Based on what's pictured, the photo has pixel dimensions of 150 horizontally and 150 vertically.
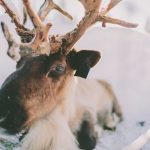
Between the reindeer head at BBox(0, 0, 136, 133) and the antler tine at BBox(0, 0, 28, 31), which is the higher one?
the antler tine at BBox(0, 0, 28, 31)

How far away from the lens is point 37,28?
5.32ft

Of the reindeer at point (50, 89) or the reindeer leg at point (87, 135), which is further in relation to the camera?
the reindeer leg at point (87, 135)

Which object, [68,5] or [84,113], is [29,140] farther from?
[68,5]

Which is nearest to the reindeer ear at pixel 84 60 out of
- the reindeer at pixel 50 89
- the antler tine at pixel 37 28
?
the reindeer at pixel 50 89

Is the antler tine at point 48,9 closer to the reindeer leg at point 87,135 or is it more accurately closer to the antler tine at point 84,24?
the antler tine at point 84,24

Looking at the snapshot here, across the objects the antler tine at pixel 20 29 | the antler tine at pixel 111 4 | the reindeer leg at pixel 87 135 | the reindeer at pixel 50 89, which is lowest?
the reindeer leg at pixel 87 135

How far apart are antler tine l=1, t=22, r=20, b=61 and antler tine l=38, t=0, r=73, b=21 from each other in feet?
0.46

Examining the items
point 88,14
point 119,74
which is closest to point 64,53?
point 88,14

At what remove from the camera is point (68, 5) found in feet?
5.96

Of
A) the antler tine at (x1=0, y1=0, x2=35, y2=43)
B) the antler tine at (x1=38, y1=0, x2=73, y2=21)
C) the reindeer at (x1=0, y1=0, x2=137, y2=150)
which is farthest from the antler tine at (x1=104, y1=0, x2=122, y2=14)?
the antler tine at (x1=0, y1=0, x2=35, y2=43)

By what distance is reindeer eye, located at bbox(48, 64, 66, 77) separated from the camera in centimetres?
163

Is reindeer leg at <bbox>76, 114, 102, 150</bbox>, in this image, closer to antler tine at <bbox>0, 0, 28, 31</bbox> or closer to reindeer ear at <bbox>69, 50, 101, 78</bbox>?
reindeer ear at <bbox>69, 50, 101, 78</bbox>

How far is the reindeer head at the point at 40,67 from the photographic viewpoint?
5.23ft

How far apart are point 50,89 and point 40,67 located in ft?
0.24
